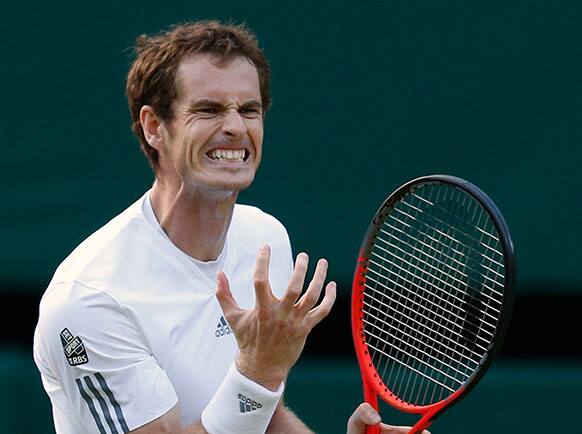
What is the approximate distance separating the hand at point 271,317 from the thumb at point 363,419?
29 cm

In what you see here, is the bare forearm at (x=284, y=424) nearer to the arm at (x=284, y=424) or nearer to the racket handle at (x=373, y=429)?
the arm at (x=284, y=424)

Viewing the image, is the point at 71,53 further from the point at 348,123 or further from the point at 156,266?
the point at 156,266

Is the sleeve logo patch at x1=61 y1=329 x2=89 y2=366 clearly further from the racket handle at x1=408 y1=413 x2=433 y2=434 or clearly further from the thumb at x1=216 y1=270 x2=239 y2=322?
the racket handle at x1=408 y1=413 x2=433 y2=434

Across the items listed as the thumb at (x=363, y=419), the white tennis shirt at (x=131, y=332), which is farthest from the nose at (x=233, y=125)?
the thumb at (x=363, y=419)

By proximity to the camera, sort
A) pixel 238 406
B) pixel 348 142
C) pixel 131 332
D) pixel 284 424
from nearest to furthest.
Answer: pixel 238 406 < pixel 131 332 < pixel 284 424 < pixel 348 142

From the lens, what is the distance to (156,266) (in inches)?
114

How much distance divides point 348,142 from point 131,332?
1614mm

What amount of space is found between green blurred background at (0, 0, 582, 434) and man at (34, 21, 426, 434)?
1.17 m

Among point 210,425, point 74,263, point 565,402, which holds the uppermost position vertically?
point 74,263

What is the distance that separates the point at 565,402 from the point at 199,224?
5.67ft

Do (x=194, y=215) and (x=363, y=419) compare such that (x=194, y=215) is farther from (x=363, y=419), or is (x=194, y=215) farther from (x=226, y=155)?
(x=363, y=419)

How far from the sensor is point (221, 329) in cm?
292

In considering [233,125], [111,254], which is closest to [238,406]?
[111,254]

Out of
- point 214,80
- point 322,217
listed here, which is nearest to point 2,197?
point 322,217
